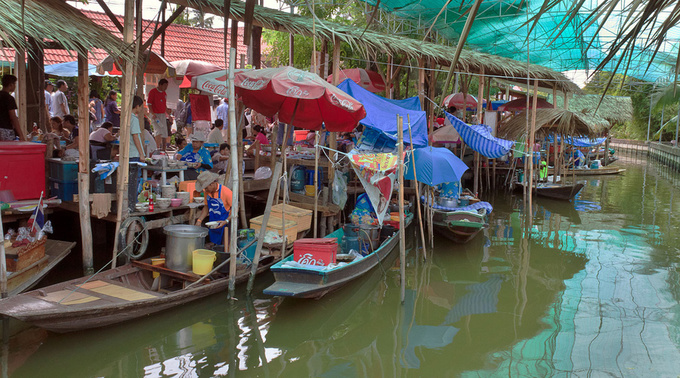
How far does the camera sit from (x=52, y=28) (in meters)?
6.34

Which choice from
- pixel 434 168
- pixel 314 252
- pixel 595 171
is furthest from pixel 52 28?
pixel 595 171

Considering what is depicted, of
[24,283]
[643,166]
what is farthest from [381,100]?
[643,166]

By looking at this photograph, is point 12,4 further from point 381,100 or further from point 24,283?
point 381,100

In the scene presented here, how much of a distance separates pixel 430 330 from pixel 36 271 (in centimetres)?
498

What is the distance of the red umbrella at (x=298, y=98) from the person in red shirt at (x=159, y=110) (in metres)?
2.82

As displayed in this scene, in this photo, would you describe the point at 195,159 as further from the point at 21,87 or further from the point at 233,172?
the point at 21,87

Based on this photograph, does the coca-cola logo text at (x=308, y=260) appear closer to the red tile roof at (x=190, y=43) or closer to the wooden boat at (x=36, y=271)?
the wooden boat at (x=36, y=271)

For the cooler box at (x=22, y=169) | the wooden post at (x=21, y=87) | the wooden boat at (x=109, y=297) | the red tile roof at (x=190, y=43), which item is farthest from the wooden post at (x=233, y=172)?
the red tile roof at (x=190, y=43)

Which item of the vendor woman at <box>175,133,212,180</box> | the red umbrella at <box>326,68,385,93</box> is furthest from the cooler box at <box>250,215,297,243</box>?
the red umbrella at <box>326,68,385,93</box>

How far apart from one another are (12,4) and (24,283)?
Result: 347 centimetres

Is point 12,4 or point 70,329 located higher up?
point 12,4

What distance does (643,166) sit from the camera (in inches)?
1200

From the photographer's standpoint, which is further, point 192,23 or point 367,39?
point 192,23

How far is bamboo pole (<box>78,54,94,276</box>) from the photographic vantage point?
688 cm
